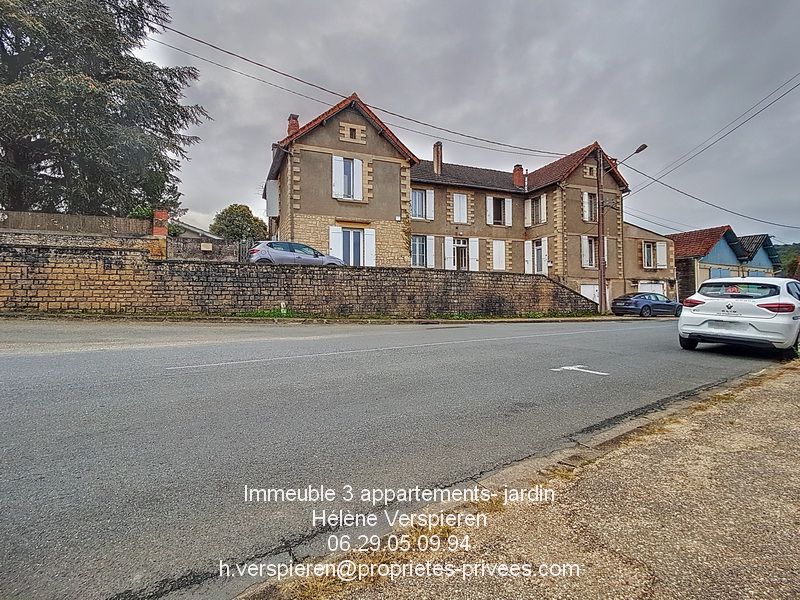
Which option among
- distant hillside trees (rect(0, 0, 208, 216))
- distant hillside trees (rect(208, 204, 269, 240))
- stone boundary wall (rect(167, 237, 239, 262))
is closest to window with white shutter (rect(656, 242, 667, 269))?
stone boundary wall (rect(167, 237, 239, 262))

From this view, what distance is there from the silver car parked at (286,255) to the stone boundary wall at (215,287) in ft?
4.01

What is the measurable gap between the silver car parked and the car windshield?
41.7 ft

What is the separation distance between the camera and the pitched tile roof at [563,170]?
28.7 meters

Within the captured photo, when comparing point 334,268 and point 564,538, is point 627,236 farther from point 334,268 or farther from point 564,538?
point 564,538

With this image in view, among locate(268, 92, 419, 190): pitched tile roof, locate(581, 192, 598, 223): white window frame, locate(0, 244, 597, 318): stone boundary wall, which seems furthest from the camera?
locate(581, 192, 598, 223): white window frame

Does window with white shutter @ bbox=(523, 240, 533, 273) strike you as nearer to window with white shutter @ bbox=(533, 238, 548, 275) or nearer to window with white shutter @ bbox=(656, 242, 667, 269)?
window with white shutter @ bbox=(533, 238, 548, 275)

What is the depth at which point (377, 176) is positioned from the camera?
76.2 ft

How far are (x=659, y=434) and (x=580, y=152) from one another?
A: 29.5 m

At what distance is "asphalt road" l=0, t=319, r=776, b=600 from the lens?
7.39ft

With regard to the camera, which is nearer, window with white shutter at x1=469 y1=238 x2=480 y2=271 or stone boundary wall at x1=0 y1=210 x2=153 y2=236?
stone boundary wall at x1=0 y1=210 x2=153 y2=236

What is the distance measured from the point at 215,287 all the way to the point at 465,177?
19.0 metres

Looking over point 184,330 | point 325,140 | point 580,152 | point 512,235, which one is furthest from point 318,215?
point 580,152

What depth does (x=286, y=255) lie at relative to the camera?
1845cm

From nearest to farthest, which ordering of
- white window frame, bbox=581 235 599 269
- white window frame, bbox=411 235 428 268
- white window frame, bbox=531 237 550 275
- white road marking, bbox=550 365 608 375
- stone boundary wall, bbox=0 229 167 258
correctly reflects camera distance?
Result: white road marking, bbox=550 365 608 375
stone boundary wall, bbox=0 229 167 258
white window frame, bbox=411 235 428 268
white window frame, bbox=581 235 599 269
white window frame, bbox=531 237 550 275
